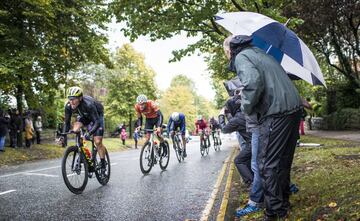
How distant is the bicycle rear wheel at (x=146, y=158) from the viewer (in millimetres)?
10430

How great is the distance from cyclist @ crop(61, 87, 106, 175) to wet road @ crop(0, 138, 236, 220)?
1130 mm

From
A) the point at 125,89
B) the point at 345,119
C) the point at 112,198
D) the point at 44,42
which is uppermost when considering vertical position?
the point at 125,89

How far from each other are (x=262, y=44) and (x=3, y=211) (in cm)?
443

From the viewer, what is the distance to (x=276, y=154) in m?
4.12

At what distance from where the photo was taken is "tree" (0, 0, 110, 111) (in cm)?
1732

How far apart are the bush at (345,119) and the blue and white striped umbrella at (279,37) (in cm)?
1862

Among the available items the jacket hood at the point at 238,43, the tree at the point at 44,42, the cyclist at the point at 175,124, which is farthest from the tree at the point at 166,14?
the jacket hood at the point at 238,43

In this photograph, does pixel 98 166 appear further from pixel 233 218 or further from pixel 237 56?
pixel 237 56

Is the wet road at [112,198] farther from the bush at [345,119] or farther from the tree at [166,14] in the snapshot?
the bush at [345,119]

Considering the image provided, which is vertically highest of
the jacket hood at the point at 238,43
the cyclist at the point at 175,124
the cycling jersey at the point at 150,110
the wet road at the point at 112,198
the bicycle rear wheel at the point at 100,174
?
the jacket hood at the point at 238,43

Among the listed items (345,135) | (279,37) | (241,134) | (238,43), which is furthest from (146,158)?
(345,135)

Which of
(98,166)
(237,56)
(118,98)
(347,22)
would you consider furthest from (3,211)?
(118,98)

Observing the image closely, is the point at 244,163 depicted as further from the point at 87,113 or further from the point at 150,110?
the point at 150,110

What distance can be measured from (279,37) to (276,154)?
1503 mm
